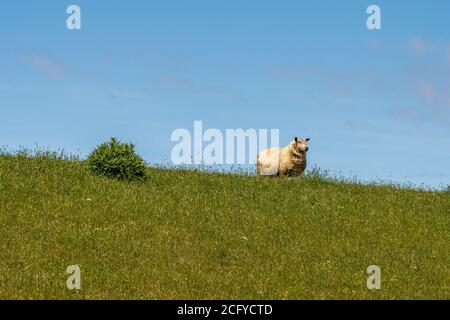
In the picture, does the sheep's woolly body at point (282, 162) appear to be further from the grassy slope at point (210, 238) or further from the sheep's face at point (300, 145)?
the grassy slope at point (210, 238)

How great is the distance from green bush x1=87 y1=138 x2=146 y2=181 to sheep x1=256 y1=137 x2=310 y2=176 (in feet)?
21.3

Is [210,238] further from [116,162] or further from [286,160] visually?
[286,160]

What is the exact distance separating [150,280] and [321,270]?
15.1 feet

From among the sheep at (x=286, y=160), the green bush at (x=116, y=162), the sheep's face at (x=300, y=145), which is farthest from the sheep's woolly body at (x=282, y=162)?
the green bush at (x=116, y=162)

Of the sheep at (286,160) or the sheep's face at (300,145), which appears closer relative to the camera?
the sheep's face at (300,145)

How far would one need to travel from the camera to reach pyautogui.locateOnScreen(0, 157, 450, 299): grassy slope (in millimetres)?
17438

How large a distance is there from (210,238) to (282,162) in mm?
12149

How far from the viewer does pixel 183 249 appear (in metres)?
20.0

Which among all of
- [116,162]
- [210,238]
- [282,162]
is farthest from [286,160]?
[210,238]

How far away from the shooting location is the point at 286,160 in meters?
32.6

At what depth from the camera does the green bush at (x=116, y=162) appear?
28359 mm

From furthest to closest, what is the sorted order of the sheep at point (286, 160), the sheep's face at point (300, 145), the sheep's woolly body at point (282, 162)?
1. the sheep's woolly body at point (282, 162)
2. the sheep at point (286, 160)
3. the sheep's face at point (300, 145)

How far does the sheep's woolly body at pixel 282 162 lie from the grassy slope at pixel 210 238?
2730mm
